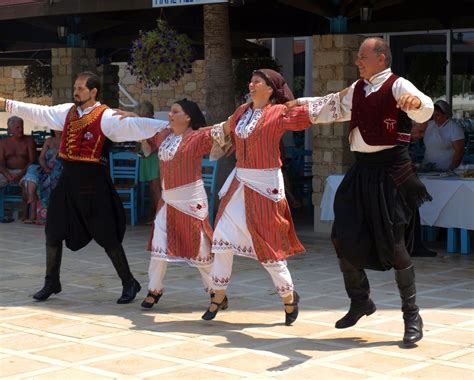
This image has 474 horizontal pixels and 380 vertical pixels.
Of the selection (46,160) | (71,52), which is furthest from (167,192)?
(71,52)

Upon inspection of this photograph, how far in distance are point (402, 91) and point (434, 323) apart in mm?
1649

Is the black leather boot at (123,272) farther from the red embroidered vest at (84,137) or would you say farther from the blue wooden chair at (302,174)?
the blue wooden chair at (302,174)

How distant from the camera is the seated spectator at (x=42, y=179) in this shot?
12.1 m

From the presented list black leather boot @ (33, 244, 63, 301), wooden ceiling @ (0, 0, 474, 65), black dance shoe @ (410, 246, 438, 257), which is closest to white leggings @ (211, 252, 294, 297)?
black leather boot @ (33, 244, 63, 301)

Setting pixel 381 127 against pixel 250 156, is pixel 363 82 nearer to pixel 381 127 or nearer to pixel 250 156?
pixel 381 127

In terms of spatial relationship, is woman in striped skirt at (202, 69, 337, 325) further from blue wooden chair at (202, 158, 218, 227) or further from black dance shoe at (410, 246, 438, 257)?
blue wooden chair at (202, 158, 218, 227)

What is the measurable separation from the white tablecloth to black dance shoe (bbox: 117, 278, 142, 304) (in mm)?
3369

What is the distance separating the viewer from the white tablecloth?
30.9 ft

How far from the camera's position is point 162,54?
435 inches

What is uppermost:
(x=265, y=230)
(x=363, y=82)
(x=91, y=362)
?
(x=363, y=82)

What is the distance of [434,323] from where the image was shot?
664 centimetres

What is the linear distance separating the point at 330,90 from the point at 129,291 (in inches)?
168

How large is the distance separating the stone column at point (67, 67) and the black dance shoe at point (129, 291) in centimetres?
740

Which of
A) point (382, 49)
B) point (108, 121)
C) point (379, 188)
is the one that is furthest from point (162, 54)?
point (379, 188)
